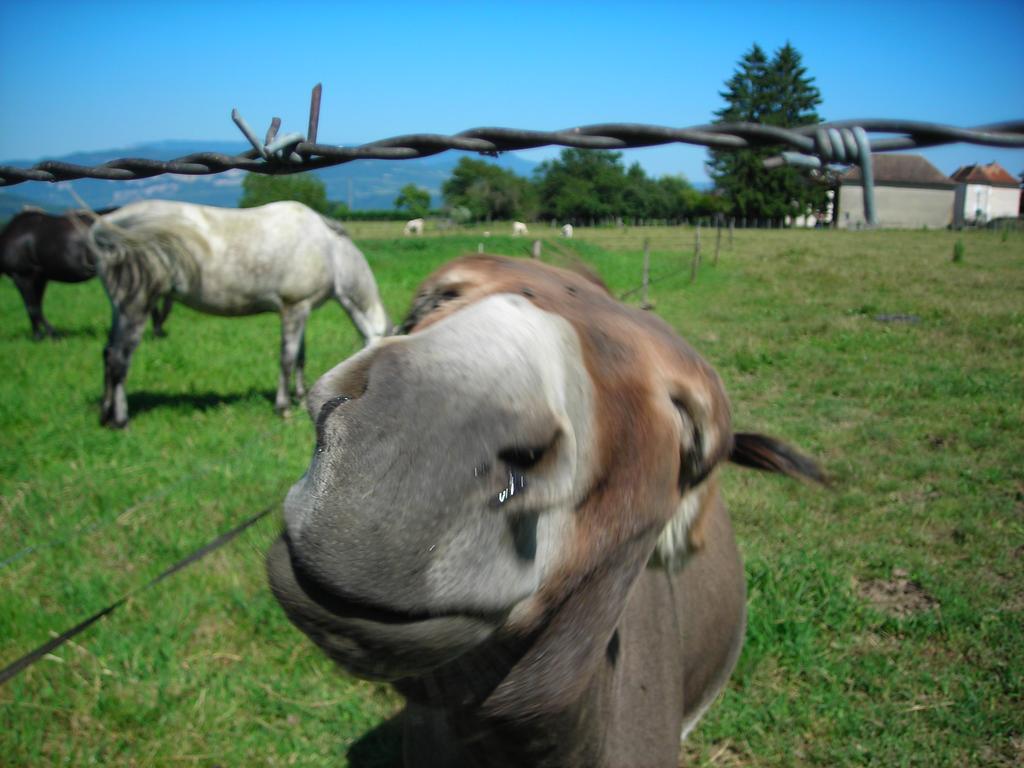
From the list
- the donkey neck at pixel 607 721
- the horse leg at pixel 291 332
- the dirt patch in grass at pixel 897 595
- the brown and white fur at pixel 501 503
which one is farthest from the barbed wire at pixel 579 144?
the horse leg at pixel 291 332

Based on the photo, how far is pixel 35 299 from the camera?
12.4 m

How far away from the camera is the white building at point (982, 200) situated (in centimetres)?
2938

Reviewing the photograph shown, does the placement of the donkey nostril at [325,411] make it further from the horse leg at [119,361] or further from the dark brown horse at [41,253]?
the dark brown horse at [41,253]

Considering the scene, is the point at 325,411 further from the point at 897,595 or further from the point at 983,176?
the point at 983,176

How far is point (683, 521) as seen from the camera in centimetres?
150

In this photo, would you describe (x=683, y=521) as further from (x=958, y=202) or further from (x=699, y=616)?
(x=958, y=202)

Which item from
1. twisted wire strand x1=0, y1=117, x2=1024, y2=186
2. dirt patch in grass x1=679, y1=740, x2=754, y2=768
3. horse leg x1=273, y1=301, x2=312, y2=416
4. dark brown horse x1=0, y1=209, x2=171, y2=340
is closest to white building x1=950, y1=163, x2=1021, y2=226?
horse leg x1=273, y1=301, x2=312, y2=416

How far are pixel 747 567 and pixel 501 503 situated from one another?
3586mm

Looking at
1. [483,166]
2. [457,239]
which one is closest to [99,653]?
[483,166]

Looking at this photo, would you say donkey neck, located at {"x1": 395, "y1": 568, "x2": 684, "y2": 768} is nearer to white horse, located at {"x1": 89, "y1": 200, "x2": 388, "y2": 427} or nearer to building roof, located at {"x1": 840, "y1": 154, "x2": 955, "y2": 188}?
white horse, located at {"x1": 89, "y1": 200, "x2": 388, "y2": 427}

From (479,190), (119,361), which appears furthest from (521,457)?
(479,190)

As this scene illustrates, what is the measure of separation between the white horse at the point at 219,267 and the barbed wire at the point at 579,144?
6.02 meters

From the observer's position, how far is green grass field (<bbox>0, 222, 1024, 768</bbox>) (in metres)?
3.03

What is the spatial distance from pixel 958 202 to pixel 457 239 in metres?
21.5
